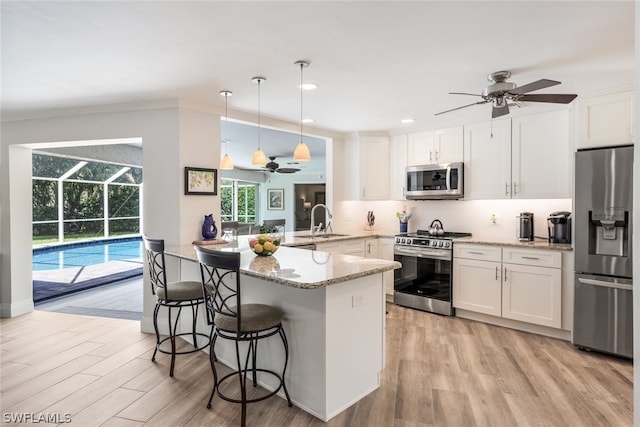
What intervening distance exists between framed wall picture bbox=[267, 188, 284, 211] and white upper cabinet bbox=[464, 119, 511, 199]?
8356 mm

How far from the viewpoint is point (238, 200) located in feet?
40.7

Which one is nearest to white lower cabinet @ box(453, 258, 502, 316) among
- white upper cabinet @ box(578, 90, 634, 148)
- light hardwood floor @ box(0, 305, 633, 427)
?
light hardwood floor @ box(0, 305, 633, 427)

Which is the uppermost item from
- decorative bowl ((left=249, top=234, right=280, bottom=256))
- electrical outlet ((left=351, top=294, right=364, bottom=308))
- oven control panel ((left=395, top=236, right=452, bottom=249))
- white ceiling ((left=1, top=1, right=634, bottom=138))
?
white ceiling ((left=1, top=1, right=634, bottom=138))

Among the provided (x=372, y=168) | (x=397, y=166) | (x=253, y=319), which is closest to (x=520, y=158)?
(x=397, y=166)

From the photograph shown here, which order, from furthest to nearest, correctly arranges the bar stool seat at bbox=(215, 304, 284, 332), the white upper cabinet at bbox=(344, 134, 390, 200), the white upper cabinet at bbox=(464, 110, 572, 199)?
the white upper cabinet at bbox=(344, 134, 390, 200)
the white upper cabinet at bbox=(464, 110, 572, 199)
the bar stool seat at bbox=(215, 304, 284, 332)

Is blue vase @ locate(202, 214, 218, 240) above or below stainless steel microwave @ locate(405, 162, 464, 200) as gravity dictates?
below

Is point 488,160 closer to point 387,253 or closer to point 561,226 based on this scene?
point 561,226

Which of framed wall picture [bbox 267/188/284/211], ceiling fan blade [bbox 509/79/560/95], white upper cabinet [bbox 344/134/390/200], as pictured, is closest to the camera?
ceiling fan blade [bbox 509/79/560/95]

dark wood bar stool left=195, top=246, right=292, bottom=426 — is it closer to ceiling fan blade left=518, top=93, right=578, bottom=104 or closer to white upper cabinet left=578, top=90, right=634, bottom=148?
ceiling fan blade left=518, top=93, right=578, bottom=104

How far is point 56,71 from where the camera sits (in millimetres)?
2953

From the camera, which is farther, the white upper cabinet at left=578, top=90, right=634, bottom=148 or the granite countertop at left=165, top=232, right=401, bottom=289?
the white upper cabinet at left=578, top=90, right=634, bottom=148

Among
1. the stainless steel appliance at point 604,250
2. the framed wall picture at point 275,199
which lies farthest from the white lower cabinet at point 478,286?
the framed wall picture at point 275,199

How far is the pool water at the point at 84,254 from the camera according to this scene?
309 inches

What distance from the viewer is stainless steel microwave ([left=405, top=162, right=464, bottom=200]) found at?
4633mm
